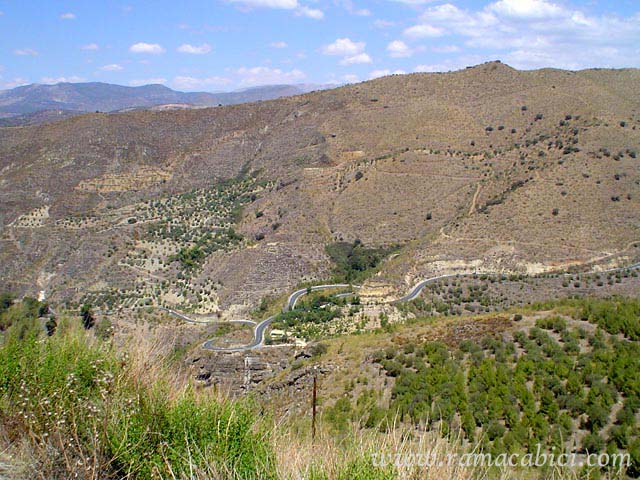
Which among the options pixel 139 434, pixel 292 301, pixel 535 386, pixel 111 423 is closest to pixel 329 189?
pixel 292 301

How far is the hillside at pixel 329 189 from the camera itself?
4059 centimetres

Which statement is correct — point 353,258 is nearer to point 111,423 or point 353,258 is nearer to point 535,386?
point 535,386

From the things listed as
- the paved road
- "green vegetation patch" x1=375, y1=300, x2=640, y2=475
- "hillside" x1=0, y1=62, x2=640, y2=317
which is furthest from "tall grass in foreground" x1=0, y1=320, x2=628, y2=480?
"hillside" x1=0, y1=62, x2=640, y2=317

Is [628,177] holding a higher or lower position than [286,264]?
higher

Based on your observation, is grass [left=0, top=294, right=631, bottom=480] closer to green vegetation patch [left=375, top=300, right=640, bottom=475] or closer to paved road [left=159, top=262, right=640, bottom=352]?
green vegetation patch [left=375, top=300, right=640, bottom=475]

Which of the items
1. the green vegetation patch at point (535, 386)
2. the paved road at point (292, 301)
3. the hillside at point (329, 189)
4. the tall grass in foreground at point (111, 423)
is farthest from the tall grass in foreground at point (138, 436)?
the hillside at point (329, 189)

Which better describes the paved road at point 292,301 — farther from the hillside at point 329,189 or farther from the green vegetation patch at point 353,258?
the green vegetation patch at point 353,258

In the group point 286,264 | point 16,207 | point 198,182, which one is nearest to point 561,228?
point 286,264

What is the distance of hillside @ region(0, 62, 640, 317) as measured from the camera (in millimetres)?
40594

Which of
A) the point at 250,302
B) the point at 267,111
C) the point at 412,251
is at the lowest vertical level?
the point at 250,302

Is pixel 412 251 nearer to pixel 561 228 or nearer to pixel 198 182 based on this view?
pixel 561 228

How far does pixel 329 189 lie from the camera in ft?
177

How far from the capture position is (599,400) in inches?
520

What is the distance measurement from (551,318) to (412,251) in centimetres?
1997
